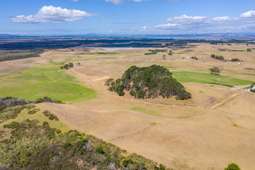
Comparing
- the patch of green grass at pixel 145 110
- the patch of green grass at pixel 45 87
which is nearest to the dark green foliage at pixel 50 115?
the patch of green grass at pixel 145 110

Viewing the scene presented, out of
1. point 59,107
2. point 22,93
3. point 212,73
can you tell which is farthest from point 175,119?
point 212,73

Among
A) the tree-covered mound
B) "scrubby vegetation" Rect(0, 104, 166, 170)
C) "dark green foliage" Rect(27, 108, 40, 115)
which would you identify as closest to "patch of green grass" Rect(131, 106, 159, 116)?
the tree-covered mound

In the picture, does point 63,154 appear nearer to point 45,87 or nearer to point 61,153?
point 61,153

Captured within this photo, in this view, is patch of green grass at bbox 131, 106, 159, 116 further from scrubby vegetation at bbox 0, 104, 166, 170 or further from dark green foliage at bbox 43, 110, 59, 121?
scrubby vegetation at bbox 0, 104, 166, 170

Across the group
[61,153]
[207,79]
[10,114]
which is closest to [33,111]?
[10,114]

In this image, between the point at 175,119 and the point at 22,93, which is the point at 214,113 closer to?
the point at 175,119

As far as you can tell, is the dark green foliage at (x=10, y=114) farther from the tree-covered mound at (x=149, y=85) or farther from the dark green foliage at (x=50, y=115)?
the tree-covered mound at (x=149, y=85)
